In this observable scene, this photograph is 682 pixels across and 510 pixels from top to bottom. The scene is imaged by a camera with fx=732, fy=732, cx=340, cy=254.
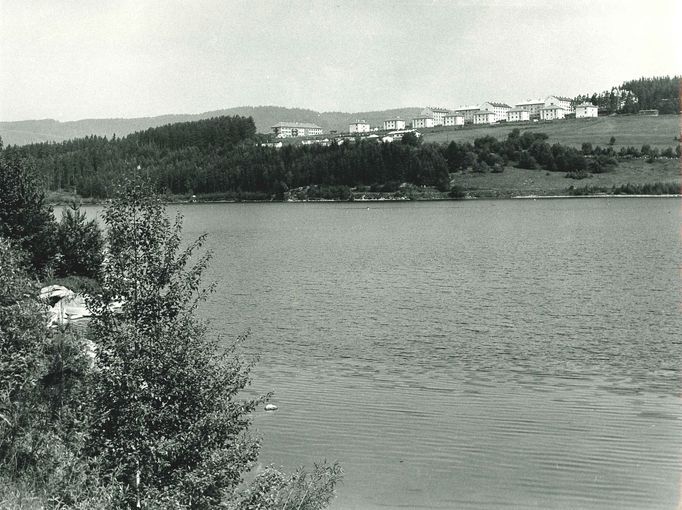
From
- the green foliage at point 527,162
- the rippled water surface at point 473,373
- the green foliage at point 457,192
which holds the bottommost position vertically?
the rippled water surface at point 473,373

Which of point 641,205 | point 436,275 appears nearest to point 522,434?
point 436,275

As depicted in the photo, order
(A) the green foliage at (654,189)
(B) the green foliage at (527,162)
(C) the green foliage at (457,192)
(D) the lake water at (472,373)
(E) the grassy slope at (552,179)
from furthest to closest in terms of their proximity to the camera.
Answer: (B) the green foliage at (527,162) < (C) the green foliage at (457,192) < (E) the grassy slope at (552,179) < (A) the green foliage at (654,189) < (D) the lake water at (472,373)

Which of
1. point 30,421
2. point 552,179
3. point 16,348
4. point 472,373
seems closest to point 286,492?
point 30,421

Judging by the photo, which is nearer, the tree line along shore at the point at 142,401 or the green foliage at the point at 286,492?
the tree line along shore at the point at 142,401

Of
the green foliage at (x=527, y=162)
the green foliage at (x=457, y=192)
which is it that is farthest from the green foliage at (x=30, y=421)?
the green foliage at (x=527, y=162)

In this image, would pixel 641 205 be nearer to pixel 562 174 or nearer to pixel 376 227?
pixel 562 174

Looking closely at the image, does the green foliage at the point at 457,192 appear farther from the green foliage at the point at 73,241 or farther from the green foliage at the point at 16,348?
the green foliage at the point at 16,348
